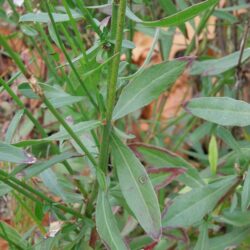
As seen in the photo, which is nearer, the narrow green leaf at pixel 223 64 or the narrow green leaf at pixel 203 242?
the narrow green leaf at pixel 203 242

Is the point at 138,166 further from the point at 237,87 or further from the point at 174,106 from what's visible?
the point at 174,106

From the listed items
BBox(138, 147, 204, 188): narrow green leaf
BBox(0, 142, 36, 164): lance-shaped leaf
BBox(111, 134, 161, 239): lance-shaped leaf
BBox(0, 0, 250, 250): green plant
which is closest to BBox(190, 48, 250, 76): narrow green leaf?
BBox(0, 0, 250, 250): green plant

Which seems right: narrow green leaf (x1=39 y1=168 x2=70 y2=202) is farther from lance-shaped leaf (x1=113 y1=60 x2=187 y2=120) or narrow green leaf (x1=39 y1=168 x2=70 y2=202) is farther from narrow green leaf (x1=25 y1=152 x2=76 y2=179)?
lance-shaped leaf (x1=113 y1=60 x2=187 y2=120)

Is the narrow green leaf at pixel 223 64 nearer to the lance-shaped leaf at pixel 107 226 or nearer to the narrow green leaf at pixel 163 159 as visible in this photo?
the narrow green leaf at pixel 163 159

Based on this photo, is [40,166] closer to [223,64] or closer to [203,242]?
[203,242]

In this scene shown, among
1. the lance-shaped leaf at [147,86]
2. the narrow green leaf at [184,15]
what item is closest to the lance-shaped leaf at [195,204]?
the lance-shaped leaf at [147,86]
